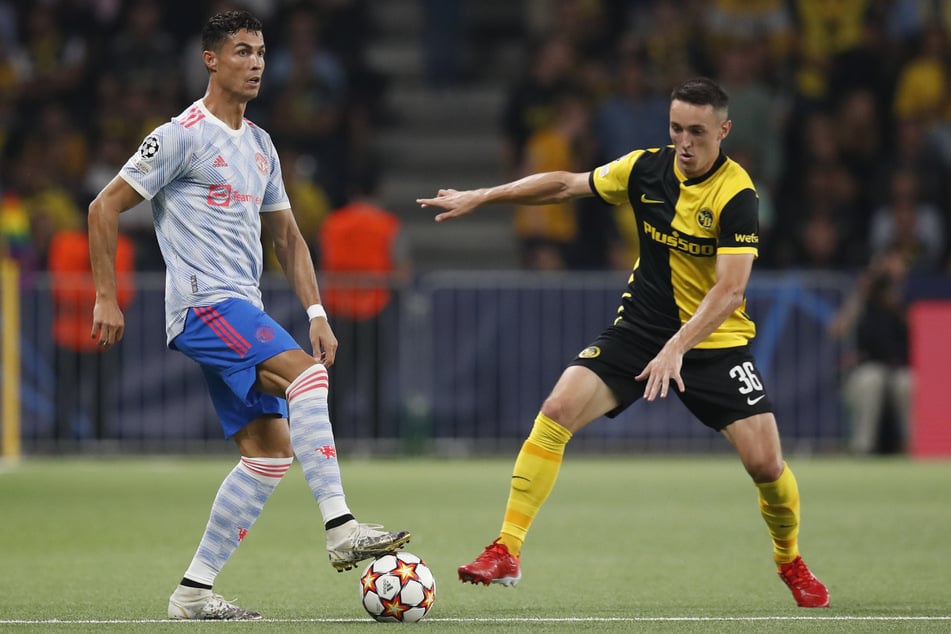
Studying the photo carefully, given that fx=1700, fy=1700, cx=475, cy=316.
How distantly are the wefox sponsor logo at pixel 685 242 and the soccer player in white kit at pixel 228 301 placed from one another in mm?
1608

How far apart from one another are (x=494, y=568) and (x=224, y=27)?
252cm

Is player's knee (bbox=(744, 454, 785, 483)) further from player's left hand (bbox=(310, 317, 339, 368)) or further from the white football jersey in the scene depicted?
the white football jersey

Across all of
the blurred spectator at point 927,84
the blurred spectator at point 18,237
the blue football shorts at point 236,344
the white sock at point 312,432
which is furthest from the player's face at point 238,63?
the blurred spectator at point 927,84

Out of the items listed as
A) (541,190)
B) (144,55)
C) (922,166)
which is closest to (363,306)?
(144,55)

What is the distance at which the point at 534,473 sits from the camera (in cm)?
750

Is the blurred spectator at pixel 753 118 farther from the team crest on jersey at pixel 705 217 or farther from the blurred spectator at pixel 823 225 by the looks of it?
the team crest on jersey at pixel 705 217

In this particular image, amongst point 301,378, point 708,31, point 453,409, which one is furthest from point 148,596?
point 708,31

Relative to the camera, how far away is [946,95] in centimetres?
1897

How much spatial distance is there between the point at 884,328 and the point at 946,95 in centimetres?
398

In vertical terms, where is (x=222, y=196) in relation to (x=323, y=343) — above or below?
above

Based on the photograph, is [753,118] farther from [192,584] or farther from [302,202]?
[192,584]

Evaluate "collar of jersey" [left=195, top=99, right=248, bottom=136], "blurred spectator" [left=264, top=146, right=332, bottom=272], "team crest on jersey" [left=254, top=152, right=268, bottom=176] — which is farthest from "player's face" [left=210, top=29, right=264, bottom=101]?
"blurred spectator" [left=264, top=146, right=332, bottom=272]

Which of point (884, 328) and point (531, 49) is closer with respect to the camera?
point (884, 328)

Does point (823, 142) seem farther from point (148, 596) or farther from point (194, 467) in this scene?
point (148, 596)
